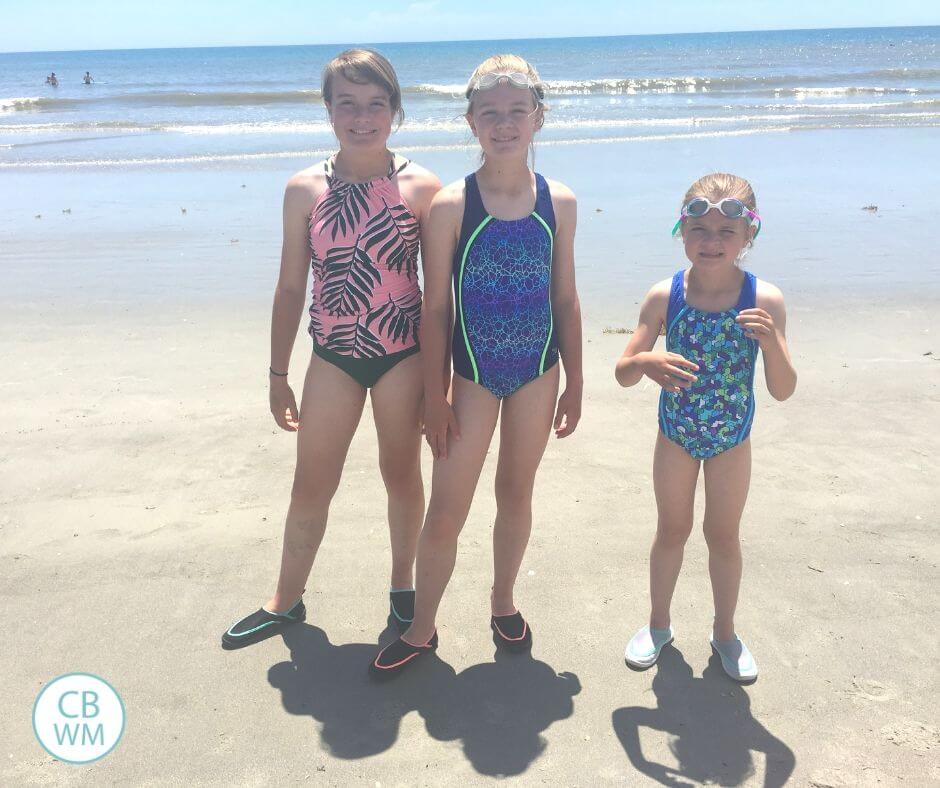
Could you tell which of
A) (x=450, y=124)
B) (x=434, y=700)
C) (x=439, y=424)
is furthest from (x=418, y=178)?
(x=450, y=124)

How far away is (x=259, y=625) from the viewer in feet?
11.3

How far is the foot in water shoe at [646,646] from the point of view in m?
3.25

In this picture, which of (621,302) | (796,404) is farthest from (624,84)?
(796,404)

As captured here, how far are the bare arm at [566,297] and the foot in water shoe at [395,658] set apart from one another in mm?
984

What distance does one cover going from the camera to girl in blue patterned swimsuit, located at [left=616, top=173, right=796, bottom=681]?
9.56 feet

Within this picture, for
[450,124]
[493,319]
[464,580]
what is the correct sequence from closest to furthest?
[493,319] < [464,580] < [450,124]

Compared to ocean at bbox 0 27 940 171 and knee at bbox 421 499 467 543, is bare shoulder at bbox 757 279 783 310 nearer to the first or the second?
knee at bbox 421 499 467 543

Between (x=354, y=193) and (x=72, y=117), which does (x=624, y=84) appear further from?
(x=354, y=193)

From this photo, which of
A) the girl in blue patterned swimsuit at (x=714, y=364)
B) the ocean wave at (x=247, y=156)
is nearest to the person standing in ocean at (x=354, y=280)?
the girl in blue patterned swimsuit at (x=714, y=364)

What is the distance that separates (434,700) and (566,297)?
Result: 1.54 metres

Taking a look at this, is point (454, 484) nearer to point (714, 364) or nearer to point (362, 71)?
point (714, 364)

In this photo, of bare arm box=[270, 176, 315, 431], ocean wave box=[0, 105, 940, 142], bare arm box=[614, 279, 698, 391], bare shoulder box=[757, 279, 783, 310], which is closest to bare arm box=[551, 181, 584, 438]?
bare arm box=[614, 279, 698, 391]

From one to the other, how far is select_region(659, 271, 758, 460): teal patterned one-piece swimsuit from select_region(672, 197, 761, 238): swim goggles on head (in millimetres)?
211

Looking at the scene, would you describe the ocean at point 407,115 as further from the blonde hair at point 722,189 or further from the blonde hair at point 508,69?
the blonde hair at point 722,189
